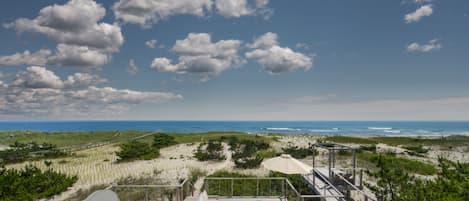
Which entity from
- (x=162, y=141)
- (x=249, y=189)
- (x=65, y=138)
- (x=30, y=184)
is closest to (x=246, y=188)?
(x=249, y=189)

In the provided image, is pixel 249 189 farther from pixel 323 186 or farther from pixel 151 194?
pixel 151 194

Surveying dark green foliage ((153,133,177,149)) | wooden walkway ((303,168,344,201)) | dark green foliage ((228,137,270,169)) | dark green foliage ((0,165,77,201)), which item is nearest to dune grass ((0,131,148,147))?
dark green foliage ((153,133,177,149))

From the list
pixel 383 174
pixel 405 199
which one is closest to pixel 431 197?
pixel 405 199

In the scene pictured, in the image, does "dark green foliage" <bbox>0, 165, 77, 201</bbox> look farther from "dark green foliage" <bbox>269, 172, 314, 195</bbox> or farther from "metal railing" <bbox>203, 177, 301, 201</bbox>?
"dark green foliage" <bbox>269, 172, 314, 195</bbox>

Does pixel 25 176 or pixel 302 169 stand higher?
pixel 302 169

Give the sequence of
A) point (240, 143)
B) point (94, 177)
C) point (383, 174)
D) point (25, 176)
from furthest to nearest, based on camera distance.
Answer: point (240, 143)
point (94, 177)
point (25, 176)
point (383, 174)

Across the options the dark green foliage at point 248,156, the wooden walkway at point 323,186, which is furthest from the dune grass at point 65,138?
the wooden walkway at point 323,186

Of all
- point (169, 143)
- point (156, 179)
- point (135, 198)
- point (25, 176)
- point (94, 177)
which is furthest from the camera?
point (169, 143)

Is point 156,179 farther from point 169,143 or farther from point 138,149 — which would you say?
point 169,143

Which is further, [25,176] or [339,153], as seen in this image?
[339,153]
